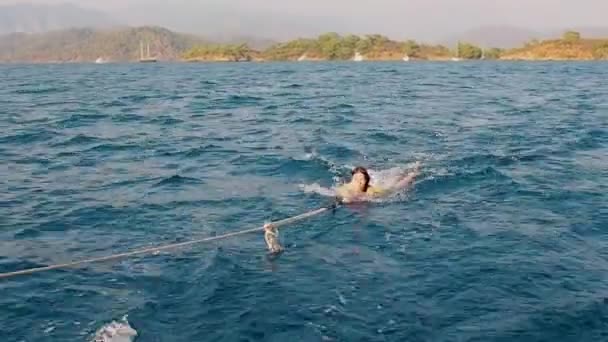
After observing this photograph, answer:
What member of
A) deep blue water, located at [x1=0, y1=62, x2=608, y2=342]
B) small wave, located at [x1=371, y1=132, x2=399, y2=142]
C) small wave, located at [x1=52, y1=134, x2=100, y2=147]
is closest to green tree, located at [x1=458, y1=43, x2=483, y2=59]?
deep blue water, located at [x1=0, y1=62, x2=608, y2=342]

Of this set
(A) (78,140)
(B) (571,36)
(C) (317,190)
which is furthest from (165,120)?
(B) (571,36)

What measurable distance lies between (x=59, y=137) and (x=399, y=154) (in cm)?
1394

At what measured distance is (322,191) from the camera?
17.3m

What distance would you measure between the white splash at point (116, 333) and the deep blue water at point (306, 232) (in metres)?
0.13

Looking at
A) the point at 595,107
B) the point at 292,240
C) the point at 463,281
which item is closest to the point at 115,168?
the point at 292,240

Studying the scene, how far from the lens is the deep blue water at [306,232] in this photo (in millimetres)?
8883

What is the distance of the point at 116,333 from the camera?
8391 mm

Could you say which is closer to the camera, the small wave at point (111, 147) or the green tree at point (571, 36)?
the small wave at point (111, 147)

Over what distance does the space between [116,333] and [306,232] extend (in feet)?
18.4

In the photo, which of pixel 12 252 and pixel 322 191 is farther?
pixel 322 191

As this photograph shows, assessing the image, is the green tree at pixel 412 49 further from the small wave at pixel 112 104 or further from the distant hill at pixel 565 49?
the small wave at pixel 112 104

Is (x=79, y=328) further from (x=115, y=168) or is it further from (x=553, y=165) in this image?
(x=553, y=165)

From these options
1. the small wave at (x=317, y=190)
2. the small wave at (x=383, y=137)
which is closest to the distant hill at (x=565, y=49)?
the small wave at (x=383, y=137)

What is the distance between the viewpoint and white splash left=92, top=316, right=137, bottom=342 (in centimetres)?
825
